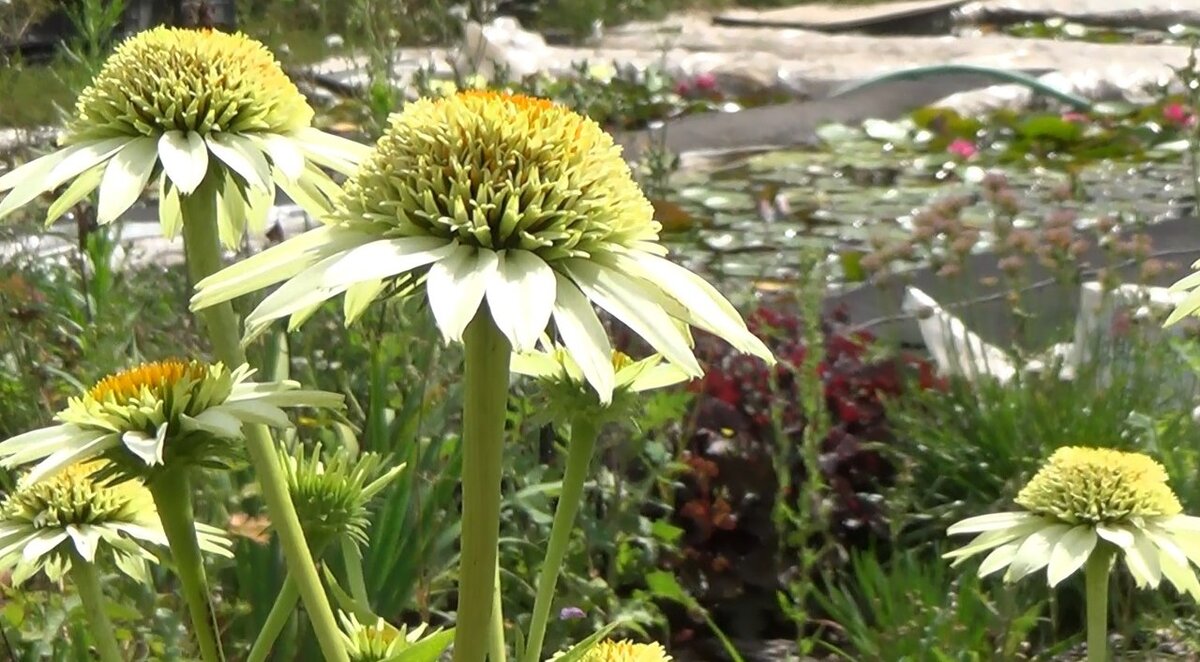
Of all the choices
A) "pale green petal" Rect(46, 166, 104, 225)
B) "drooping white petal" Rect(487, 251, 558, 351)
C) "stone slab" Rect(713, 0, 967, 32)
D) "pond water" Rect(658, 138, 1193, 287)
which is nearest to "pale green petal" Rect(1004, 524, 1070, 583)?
"drooping white petal" Rect(487, 251, 558, 351)

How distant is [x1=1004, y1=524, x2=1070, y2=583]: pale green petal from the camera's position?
1383 millimetres

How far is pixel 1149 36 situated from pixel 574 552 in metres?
9.82

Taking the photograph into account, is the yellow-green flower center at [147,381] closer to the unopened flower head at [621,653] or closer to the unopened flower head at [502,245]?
the unopened flower head at [502,245]

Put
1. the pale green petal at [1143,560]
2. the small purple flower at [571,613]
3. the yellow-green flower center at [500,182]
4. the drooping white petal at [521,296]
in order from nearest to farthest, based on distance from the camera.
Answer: the drooping white petal at [521,296]
the yellow-green flower center at [500,182]
the pale green petal at [1143,560]
the small purple flower at [571,613]

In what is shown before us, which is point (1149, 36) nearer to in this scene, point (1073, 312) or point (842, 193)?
point (842, 193)

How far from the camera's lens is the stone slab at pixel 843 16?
12039 millimetres

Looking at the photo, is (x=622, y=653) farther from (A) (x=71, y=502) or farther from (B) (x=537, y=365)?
(A) (x=71, y=502)

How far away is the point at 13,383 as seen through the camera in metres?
2.56

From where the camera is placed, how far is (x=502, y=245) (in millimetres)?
841

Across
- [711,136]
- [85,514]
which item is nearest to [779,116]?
[711,136]

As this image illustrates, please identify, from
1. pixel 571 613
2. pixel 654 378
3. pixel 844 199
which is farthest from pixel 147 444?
pixel 844 199

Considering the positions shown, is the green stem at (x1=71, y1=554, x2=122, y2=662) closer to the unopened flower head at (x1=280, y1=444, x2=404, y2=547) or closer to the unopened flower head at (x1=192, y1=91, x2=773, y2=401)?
the unopened flower head at (x1=280, y1=444, x2=404, y2=547)

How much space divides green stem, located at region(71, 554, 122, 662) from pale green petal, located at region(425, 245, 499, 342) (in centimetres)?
43

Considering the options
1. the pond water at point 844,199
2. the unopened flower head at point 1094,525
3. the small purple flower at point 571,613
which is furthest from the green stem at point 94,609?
the pond water at point 844,199
